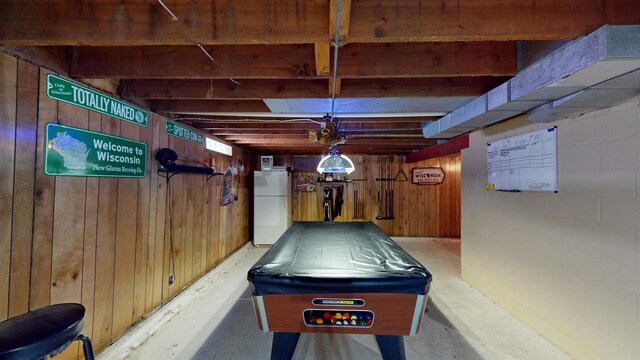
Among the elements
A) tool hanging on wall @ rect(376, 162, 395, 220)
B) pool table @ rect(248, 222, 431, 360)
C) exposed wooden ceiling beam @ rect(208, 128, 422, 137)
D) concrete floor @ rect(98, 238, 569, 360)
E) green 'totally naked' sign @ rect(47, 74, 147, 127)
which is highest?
exposed wooden ceiling beam @ rect(208, 128, 422, 137)

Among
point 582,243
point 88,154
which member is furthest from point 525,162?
point 88,154

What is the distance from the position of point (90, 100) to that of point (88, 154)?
0.38 meters

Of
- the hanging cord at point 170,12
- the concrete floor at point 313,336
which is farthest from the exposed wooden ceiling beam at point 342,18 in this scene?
the concrete floor at point 313,336

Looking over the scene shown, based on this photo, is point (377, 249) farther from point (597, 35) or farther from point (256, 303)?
point (597, 35)

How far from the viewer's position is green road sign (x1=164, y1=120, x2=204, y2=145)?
2801mm

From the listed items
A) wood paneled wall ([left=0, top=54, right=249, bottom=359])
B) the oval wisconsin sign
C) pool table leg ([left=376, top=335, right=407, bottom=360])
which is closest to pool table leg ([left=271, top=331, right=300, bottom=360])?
pool table leg ([left=376, top=335, right=407, bottom=360])

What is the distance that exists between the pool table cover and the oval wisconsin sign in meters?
3.91

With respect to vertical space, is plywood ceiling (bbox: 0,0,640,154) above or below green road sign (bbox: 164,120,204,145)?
above

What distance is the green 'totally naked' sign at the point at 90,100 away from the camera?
5.36 feet

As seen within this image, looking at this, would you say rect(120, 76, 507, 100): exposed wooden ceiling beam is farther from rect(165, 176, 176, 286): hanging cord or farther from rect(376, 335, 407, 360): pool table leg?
rect(376, 335, 407, 360): pool table leg

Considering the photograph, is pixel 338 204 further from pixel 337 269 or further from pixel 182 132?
pixel 337 269

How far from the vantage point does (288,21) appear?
1298 mm

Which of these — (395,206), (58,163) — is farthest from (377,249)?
(395,206)

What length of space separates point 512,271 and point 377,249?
1.51 m
